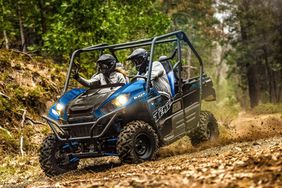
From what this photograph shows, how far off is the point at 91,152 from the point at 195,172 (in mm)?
3265

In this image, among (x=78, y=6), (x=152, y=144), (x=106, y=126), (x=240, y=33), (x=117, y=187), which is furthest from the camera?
(x=240, y=33)

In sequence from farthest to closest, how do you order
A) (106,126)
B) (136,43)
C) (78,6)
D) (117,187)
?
(78,6) < (136,43) < (106,126) < (117,187)

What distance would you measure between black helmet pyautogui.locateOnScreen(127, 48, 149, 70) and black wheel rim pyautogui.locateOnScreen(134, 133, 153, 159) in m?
1.64

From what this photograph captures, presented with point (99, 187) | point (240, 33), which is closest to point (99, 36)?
point (99, 187)

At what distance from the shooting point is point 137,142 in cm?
889

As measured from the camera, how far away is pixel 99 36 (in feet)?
58.3

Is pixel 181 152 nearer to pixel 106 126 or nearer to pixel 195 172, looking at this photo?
pixel 106 126

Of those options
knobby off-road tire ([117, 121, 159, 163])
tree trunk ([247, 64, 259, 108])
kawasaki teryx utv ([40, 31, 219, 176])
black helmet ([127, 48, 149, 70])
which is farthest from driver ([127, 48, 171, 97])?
tree trunk ([247, 64, 259, 108])

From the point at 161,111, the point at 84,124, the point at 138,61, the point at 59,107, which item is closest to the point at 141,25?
the point at 138,61

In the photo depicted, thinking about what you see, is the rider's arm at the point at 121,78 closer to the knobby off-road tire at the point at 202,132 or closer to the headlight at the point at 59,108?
the headlight at the point at 59,108

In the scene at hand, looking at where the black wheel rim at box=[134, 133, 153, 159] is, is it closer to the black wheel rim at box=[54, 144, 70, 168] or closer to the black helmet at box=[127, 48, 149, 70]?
the black wheel rim at box=[54, 144, 70, 168]

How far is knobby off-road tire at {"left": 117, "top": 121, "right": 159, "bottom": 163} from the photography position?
8.56 m

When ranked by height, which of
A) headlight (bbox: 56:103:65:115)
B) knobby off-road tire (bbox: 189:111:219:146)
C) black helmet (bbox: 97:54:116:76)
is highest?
black helmet (bbox: 97:54:116:76)

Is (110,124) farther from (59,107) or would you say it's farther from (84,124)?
(59,107)
